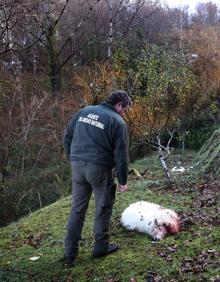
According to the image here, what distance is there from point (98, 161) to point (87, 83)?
1634cm

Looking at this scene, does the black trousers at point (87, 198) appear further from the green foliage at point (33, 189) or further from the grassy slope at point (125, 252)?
the green foliage at point (33, 189)

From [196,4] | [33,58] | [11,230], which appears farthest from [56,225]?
[196,4]

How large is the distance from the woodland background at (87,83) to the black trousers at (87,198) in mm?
2211

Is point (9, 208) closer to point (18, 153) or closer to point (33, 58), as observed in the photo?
point (18, 153)

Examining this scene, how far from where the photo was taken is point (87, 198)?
5387mm

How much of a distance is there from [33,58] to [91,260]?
72.0 feet

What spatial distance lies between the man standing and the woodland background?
1885mm

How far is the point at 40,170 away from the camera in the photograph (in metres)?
15.5

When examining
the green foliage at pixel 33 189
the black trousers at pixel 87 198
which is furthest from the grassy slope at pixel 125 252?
the green foliage at pixel 33 189

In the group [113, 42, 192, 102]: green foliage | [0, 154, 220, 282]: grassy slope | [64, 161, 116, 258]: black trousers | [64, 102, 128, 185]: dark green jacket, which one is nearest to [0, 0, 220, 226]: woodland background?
[113, 42, 192, 102]: green foliage

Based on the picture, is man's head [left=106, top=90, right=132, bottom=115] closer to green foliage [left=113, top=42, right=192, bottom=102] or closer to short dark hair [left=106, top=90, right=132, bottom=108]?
short dark hair [left=106, top=90, right=132, bottom=108]

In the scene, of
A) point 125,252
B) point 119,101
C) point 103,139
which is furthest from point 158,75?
point 125,252

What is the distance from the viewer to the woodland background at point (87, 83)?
11734 mm

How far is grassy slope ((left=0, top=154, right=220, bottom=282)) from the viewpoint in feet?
15.7
